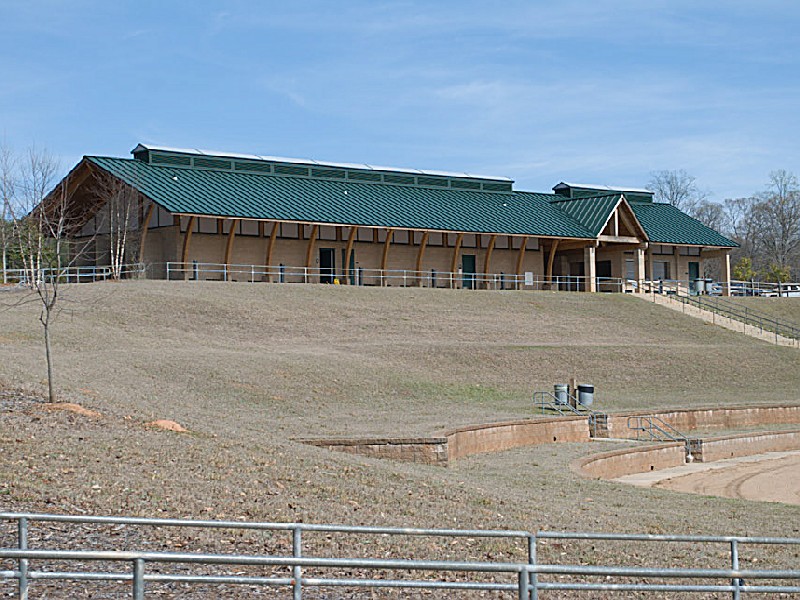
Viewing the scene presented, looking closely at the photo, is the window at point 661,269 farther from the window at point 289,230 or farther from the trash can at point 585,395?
the trash can at point 585,395

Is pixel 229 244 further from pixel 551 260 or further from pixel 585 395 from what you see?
pixel 585 395

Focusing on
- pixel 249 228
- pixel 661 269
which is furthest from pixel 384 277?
pixel 661 269

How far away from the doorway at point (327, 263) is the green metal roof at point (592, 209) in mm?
15426

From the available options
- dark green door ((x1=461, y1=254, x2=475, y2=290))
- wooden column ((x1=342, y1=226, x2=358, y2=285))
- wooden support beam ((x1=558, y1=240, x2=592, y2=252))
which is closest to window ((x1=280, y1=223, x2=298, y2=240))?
wooden column ((x1=342, y1=226, x2=358, y2=285))

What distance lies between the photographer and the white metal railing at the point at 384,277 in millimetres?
48719

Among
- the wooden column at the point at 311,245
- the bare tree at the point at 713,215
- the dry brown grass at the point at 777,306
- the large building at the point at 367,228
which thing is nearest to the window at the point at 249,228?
the large building at the point at 367,228

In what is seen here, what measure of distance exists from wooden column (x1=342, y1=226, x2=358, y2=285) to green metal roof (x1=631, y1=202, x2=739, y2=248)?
19364mm

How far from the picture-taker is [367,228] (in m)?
53.3

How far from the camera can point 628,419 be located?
1161 inches

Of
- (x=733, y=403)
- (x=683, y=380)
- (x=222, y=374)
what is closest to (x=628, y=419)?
(x=733, y=403)

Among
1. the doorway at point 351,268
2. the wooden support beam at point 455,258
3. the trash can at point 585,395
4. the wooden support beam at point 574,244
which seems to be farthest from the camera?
the wooden support beam at point 574,244

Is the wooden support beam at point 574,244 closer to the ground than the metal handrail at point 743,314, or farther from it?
farther from it

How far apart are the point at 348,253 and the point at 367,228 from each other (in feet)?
5.59

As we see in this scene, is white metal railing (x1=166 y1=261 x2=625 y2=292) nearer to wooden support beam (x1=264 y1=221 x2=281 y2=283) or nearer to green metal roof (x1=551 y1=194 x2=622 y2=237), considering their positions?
wooden support beam (x1=264 y1=221 x2=281 y2=283)
